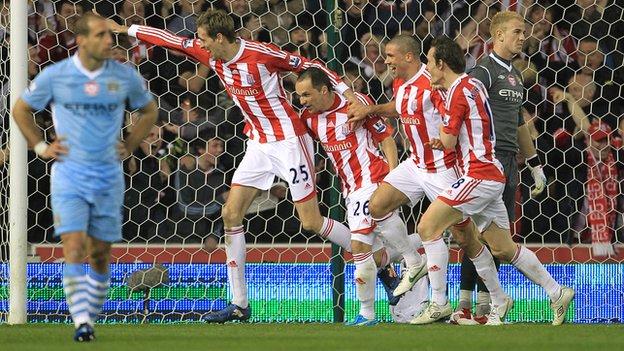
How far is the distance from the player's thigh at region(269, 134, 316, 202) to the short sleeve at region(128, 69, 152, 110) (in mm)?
2125

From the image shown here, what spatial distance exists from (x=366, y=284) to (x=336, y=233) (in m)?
0.67

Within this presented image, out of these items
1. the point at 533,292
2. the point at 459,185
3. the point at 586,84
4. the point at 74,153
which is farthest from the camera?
the point at 586,84

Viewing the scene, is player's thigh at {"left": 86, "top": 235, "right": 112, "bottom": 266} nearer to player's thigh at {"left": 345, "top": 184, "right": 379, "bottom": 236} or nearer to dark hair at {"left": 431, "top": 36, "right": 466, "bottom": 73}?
player's thigh at {"left": 345, "top": 184, "right": 379, "bottom": 236}

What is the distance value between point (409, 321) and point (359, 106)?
5.25 feet

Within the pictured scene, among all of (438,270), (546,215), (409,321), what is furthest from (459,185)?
(546,215)

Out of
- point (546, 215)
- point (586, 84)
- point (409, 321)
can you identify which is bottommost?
point (409, 321)

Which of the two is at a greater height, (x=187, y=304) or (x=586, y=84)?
(x=586, y=84)

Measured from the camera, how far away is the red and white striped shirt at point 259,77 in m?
9.66

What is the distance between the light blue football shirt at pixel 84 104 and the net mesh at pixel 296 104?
358cm

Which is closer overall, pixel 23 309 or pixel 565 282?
pixel 23 309

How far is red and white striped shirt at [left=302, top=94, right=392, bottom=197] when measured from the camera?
975 cm

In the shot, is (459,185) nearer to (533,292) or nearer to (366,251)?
(366,251)

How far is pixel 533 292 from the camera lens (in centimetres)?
1051

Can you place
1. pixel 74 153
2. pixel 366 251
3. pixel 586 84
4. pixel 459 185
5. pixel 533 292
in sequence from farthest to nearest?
pixel 586 84 → pixel 533 292 → pixel 366 251 → pixel 459 185 → pixel 74 153
